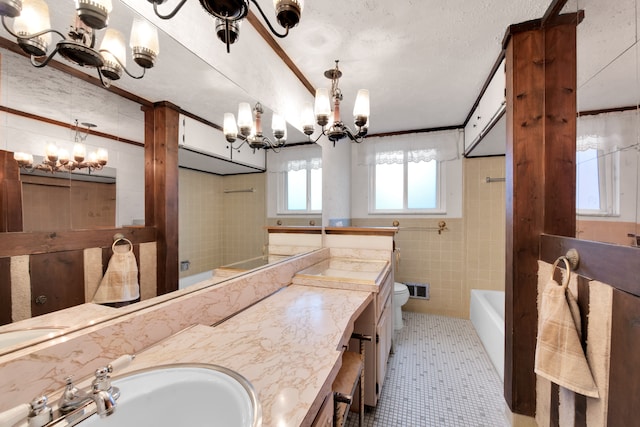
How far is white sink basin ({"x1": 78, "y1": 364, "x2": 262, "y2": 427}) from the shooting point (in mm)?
568

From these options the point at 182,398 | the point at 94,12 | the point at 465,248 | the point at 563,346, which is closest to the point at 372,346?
the point at 563,346

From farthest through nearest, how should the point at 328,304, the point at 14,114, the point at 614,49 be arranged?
the point at 328,304 < the point at 614,49 < the point at 14,114

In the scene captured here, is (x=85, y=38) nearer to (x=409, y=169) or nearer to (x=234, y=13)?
(x=234, y=13)

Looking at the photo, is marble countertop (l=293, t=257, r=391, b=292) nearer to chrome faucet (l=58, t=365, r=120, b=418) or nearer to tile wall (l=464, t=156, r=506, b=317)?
chrome faucet (l=58, t=365, r=120, b=418)

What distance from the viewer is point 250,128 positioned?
1.39 m

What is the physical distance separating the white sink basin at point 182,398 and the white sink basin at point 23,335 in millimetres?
216

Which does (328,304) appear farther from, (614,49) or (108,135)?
(614,49)

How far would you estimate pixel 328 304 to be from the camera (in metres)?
1.27

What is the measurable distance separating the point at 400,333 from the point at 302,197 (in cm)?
187

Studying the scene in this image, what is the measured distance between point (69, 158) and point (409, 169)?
320cm

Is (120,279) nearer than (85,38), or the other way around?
(85,38)

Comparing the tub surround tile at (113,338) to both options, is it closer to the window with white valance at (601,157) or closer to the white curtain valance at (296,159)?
the white curtain valance at (296,159)

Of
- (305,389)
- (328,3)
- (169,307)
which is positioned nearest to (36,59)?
(169,307)

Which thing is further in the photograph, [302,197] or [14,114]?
[302,197]
